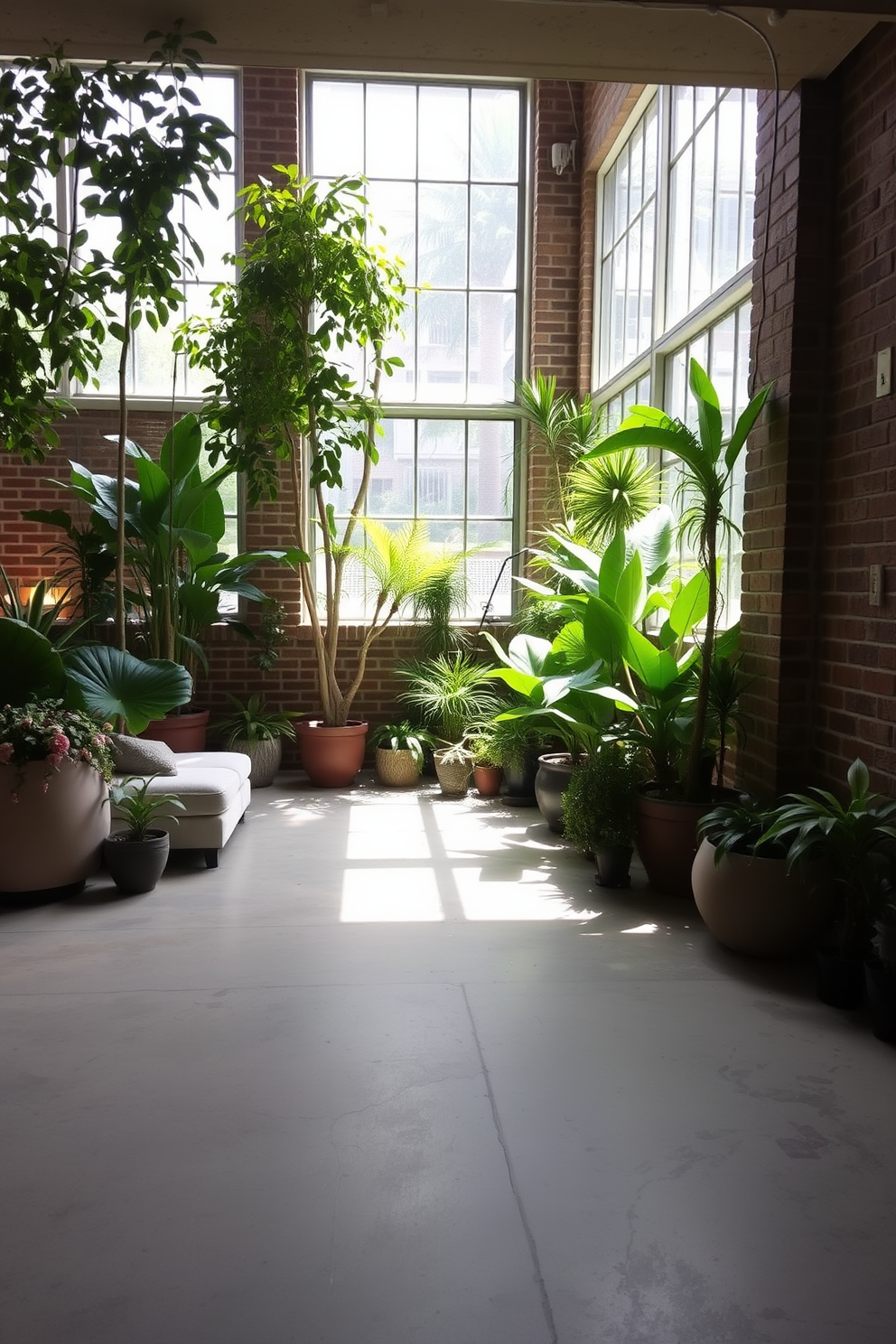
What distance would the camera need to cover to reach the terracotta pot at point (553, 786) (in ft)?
15.7

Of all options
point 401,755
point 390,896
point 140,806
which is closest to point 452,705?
point 401,755

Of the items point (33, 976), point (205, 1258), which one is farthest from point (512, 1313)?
point (33, 976)

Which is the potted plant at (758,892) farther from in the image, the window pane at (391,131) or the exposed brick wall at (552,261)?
the window pane at (391,131)

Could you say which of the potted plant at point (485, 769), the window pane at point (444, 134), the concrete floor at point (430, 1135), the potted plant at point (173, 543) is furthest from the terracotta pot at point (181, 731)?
the window pane at point (444, 134)

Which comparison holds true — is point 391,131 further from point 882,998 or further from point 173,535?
point 882,998

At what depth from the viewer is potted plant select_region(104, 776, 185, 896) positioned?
12.6 ft

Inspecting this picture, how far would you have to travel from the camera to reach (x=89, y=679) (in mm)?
4297

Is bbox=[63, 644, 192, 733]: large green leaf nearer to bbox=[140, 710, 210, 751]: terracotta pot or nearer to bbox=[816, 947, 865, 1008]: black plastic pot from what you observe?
bbox=[140, 710, 210, 751]: terracotta pot

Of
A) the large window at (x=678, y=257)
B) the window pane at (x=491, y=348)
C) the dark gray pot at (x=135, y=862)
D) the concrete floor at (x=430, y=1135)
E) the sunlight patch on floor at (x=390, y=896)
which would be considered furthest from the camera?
the window pane at (x=491, y=348)

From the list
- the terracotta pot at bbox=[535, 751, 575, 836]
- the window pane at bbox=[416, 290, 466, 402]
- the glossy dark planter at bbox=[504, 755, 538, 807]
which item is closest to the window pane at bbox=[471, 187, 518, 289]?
the window pane at bbox=[416, 290, 466, 402]

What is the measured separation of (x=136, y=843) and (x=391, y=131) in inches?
202

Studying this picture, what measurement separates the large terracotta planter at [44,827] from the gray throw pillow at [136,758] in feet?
1.53

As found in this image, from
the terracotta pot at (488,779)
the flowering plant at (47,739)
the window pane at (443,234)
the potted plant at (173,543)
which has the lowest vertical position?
the terracotta pot at (488,779)

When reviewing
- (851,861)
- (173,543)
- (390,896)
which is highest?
(173,543)
